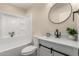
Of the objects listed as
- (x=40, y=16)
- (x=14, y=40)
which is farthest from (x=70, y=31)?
(x=14, y=40)

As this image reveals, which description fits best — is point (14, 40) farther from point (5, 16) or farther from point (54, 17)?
point (54, 17)

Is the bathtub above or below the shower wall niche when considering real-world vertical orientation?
below

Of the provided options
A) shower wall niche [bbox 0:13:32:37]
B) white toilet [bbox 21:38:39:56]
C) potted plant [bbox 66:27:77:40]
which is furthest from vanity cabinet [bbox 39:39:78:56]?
shower wall niche [bbox 0:13:32:37]

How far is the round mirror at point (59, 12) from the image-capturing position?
1151mm

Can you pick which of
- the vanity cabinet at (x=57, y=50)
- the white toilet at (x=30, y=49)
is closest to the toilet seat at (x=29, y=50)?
the white toilet at (x=30, y=49)

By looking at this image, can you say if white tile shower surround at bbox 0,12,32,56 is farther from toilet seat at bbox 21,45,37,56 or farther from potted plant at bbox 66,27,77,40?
potted plant at bbox 66,27,77,40

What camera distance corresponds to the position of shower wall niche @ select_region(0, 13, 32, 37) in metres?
1.13

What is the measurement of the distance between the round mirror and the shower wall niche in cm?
50

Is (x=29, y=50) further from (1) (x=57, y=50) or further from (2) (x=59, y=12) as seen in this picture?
(2) (x=59, y=12)

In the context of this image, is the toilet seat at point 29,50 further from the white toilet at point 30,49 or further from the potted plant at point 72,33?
the potted plant at point 72,33

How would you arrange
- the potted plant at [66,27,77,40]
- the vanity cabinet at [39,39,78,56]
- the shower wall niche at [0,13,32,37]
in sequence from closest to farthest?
the vanity cabinet at [39,39,78,56]
the potted plant at [66,27,77,40]
the shower wall niche at [0,13,32,37]

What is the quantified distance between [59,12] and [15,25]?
88 centimetres

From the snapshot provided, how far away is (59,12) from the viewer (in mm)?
1235

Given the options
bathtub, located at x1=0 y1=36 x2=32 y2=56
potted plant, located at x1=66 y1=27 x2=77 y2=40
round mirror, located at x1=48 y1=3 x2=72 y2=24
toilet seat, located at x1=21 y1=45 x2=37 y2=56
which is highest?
round mirror, located at x1=48 y1=3 x2=72 y2=24
